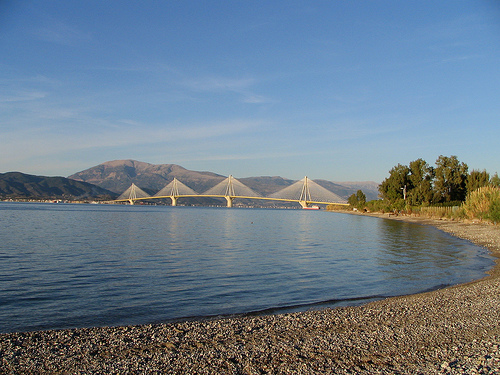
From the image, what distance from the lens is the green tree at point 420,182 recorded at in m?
51.2

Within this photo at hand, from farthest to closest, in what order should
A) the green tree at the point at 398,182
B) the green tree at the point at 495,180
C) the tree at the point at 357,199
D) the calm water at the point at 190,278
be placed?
the tree at the point at 357,199 → the green tree at the point at 398,182 → the green tree at the point at 495,180 → the calm water at the point at 190,278

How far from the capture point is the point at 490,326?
6.22m

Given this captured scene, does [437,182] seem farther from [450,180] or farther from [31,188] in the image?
[31,188]

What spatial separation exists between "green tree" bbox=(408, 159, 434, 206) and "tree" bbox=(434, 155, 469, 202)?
118cm

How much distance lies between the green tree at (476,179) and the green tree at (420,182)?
20.7ft

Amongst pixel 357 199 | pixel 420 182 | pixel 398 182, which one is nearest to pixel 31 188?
pixel 357 199

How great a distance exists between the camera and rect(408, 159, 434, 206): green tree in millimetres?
51250

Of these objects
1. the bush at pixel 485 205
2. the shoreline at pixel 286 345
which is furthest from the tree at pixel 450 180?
the shoreline at pixel 286 345

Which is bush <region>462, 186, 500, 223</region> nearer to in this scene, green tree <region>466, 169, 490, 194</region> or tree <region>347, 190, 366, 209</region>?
green tree <region>466, 169, 490, 194</region>

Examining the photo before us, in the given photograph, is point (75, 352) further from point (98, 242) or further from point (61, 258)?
point (98, 242)

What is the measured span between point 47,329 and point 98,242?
14.1 metres

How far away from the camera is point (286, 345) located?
5492 mm

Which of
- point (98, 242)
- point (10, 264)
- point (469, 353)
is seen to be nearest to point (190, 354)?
point (469, 353)

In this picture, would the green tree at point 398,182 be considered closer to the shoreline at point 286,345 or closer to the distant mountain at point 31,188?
the shoreline at point 286,345
